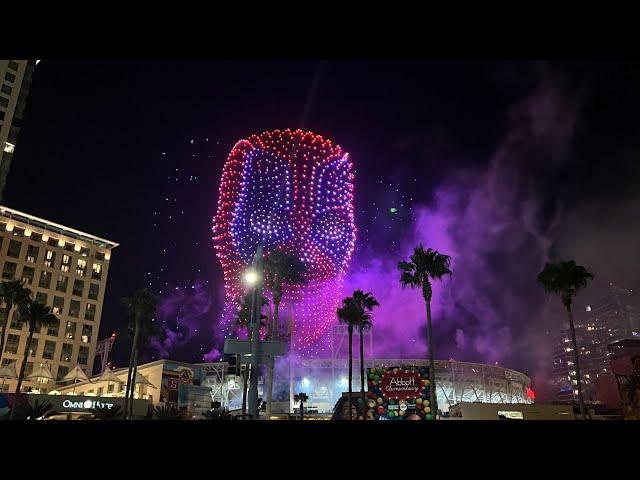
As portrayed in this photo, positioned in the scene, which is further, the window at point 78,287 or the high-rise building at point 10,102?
the window at point 78,287

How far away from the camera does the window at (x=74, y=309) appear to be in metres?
109

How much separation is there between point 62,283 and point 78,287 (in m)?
3.97

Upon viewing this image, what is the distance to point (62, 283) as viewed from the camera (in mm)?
109250

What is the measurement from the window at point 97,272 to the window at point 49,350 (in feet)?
61.5

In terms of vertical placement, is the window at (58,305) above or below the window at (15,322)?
above

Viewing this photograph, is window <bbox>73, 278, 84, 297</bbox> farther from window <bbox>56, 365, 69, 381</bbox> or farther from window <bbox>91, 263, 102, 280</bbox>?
window <bbox>56, 365, 69, 381</bbox>

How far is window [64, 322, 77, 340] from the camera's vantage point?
10688cm

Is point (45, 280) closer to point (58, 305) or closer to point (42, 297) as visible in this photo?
point (42, 297)

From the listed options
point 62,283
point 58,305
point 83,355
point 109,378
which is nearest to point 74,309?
point 58,305

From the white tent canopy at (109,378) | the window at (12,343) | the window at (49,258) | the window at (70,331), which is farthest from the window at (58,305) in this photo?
the white tent canopy at (109,378)

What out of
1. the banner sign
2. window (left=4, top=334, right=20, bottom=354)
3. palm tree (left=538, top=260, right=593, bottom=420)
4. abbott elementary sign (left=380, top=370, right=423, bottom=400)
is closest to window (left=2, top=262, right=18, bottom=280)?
window (left=4, top=334, right=20, bottom=354)

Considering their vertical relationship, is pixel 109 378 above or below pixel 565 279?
below

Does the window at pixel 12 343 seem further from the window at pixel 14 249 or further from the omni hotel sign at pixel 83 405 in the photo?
the omni hotel sign at pixel 83 405

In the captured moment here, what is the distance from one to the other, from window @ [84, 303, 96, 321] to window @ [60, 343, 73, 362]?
7.63 meters
